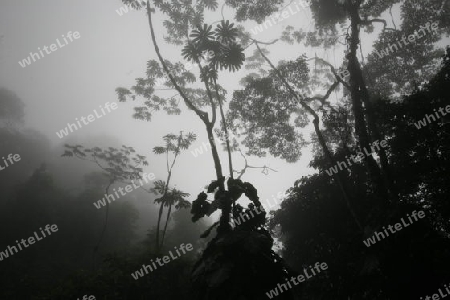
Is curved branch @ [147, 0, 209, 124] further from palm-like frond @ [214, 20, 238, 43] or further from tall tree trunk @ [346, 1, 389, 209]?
tall tree trunk @ [346, 1, 389, 209]

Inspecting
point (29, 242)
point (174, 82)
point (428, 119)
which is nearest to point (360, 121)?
point (428, 119)

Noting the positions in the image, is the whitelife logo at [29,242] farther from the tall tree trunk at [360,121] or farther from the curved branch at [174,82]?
the tall tree trunk at [360,121]

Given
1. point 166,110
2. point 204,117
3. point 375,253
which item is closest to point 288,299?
point 375,253

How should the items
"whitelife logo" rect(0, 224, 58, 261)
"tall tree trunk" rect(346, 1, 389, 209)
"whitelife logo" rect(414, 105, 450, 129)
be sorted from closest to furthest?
"tall tree trunk" rect(346, 1, 389, 209), "whitelife logo" rect(414, 105, 450, 129), "whitelife logo" rect(0, 224, 58, 261)

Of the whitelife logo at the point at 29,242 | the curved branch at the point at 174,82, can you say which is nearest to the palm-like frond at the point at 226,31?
the curved branch at the point at 174,82

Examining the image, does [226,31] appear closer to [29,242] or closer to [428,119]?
[428,119]

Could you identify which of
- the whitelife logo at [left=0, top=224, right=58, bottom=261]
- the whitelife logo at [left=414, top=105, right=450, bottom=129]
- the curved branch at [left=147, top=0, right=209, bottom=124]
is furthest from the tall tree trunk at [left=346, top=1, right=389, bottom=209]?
the whitelife logo at [left=0, top=224, right=58, bottom=261]

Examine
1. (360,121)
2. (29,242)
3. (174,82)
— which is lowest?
(360,121)

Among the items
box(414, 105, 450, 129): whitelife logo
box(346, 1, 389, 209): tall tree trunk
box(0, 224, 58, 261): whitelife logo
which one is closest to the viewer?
box(346, 1, 389, 209): tall tree trunk

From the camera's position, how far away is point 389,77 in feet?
54.6

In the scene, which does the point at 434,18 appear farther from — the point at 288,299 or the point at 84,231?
the point at 84,231

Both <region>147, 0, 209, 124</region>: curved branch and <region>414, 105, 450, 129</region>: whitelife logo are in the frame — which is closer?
<region>147, 0, 209, 124</region>: curved branch

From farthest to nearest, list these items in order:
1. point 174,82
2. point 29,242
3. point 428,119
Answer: point 29,242 < point 428,119 < point 174,82

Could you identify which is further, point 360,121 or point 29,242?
point 29,242
